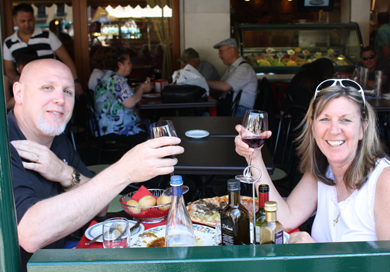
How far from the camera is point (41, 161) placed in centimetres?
156

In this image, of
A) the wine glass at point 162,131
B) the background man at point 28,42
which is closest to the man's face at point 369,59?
the background man at point 28,42

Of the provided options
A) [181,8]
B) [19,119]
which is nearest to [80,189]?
[19,119]

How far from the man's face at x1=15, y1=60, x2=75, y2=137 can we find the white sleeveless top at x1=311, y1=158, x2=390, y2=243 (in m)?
1.18

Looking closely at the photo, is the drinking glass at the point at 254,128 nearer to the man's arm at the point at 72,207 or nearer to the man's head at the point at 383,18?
the man's arm at the point at 72,207

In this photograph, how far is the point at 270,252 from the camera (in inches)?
25.6

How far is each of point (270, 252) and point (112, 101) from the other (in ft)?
12.1

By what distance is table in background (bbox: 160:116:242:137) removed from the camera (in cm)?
289

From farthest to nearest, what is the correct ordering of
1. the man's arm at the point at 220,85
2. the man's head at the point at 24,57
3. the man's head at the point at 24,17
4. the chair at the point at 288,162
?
1. the man's arm at the point at 220,85
2. the man's head at the point at 24,17
3. the man's head at the point at 24,57
4. the chair at the point at 288,162

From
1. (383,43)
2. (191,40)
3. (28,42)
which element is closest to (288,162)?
(191,40)

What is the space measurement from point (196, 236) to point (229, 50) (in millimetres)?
4425

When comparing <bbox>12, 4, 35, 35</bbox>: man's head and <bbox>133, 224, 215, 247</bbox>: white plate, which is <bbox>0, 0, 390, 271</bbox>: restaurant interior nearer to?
<bbox>12, 4, 35, 35</bbox>: man's head

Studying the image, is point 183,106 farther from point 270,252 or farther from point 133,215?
point 270,252

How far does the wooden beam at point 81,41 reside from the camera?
654 centimetres

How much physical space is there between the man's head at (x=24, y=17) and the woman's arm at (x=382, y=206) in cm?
473
